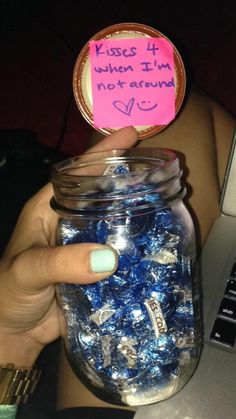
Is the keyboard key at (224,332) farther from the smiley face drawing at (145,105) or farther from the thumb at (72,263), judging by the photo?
the smiley face drawing at (145,105)

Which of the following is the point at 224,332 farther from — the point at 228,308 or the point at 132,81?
the point at 132,81

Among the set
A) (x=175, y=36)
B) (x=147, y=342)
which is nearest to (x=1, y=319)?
(x=147, y=342)

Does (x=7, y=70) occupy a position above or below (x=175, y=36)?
below

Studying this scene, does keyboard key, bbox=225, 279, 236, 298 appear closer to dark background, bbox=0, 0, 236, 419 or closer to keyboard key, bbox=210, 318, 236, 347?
keyboard key, bbox=210, 318, 236, 347

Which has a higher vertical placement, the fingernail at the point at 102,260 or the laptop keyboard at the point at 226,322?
the fingernail at the point at 102,260

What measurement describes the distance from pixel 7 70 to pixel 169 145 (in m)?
0.83

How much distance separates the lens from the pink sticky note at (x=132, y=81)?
0.65m

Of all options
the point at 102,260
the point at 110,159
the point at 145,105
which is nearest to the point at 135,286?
the point at 102,260

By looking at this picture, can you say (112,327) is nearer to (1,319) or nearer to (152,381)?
(152,381)

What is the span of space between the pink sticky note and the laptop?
23 centimetres

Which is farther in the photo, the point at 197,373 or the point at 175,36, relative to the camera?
the point at 175,36

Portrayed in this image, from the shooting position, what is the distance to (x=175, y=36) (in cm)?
131

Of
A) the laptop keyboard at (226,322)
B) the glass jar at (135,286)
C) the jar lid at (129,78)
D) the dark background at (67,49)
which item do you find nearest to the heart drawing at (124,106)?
the jar lid at (129,78)

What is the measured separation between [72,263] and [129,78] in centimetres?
33
